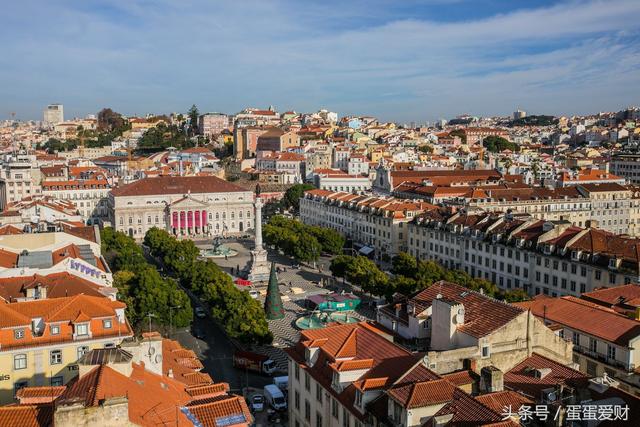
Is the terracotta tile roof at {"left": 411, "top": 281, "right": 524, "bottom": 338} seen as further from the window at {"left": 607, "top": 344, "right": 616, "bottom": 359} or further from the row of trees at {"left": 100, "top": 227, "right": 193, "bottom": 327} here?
the row of trees at {"left": 100, "top": 227, "right": 193, "bottom": 327}

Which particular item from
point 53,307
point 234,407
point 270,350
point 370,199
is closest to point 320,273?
point 370,199

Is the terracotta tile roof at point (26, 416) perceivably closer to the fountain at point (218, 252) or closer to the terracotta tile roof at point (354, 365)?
the terracotta tile roof at point (354, 365)

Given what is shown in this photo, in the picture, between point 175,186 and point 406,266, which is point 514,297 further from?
point 175,186

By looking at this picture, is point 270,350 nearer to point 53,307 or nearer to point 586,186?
point 53,307

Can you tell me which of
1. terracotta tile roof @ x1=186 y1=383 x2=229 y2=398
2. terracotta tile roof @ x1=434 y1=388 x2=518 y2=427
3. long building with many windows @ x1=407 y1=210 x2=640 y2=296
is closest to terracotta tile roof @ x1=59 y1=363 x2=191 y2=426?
terracotta tile roof @ x1=186 y1=383 x2=229 y2=398

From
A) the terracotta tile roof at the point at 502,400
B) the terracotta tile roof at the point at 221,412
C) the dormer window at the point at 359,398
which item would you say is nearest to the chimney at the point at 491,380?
the terracotta tile roof at the point at 502,400

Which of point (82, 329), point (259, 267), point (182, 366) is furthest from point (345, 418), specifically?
point (259, 267)
